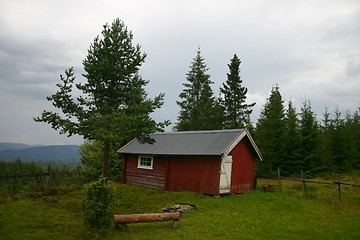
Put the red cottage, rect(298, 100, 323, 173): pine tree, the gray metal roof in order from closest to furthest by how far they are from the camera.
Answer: the red cottage → the gray metal roof → rect(298, 100, 323, 173): pine tree

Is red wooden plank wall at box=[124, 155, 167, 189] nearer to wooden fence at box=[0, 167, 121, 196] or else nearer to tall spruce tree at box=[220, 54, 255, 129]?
wooden fence at box=[0, 167, 121, 196]

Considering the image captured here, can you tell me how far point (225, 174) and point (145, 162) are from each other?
8.06 m

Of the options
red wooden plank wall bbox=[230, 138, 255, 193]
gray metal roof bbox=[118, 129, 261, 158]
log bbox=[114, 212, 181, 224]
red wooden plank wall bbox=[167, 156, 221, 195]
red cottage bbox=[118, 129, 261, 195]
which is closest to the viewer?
log bbox=[114, 212, 181, 224]

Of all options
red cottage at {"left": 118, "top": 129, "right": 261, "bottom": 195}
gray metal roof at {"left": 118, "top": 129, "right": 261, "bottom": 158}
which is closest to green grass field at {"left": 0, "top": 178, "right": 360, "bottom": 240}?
red cottage at {"left": 118, "top": 129, "right": 261, "bottom": 195}

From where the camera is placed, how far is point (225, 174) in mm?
23422

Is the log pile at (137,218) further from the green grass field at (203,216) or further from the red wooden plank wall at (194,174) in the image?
the red wooden plank wall at (194,174)

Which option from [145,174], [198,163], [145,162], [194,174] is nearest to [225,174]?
[198,163]

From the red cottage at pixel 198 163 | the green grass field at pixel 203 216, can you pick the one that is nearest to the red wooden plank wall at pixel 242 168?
the red cottage at pixel 198 163

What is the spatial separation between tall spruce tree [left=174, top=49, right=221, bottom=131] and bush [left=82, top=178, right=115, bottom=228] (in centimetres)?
3165

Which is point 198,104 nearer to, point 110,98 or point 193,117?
point 193,117

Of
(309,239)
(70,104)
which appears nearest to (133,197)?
(70,104)

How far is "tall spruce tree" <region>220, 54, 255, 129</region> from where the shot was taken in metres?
42.8

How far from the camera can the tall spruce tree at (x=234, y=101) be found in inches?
1687

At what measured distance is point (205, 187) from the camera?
22.9 metres
